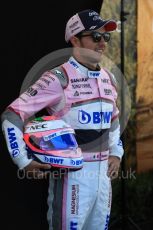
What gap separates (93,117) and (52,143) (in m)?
0.28

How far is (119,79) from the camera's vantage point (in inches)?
155

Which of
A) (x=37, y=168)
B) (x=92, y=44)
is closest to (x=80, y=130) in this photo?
(x=37, y=168)

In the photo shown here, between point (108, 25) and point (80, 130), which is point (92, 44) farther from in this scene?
point (80, 130)

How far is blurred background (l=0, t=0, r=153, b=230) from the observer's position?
3027 mm

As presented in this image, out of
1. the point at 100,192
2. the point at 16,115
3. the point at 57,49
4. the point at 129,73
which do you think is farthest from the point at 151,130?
the point at 16,115

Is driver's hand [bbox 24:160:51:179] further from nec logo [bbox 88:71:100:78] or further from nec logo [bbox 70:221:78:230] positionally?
nec logo [bbox 88:71:100:78]

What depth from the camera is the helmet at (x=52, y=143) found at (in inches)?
91.7

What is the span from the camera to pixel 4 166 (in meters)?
3.07

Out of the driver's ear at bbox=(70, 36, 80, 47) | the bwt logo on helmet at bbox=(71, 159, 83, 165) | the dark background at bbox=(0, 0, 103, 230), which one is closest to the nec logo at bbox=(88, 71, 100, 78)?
the driver's ear at bbox=(70, 36, 80, 47)

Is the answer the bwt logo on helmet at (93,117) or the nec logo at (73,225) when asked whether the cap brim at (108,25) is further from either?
the nec logo at (73,225)

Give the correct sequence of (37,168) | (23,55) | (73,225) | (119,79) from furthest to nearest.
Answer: (119,79) → (23,55) → (73,225) → (37,168)

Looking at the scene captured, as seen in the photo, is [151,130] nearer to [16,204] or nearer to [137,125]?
[137,125]

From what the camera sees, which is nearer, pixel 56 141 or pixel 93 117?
pixel 56 141

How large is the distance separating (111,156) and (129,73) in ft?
5.05
